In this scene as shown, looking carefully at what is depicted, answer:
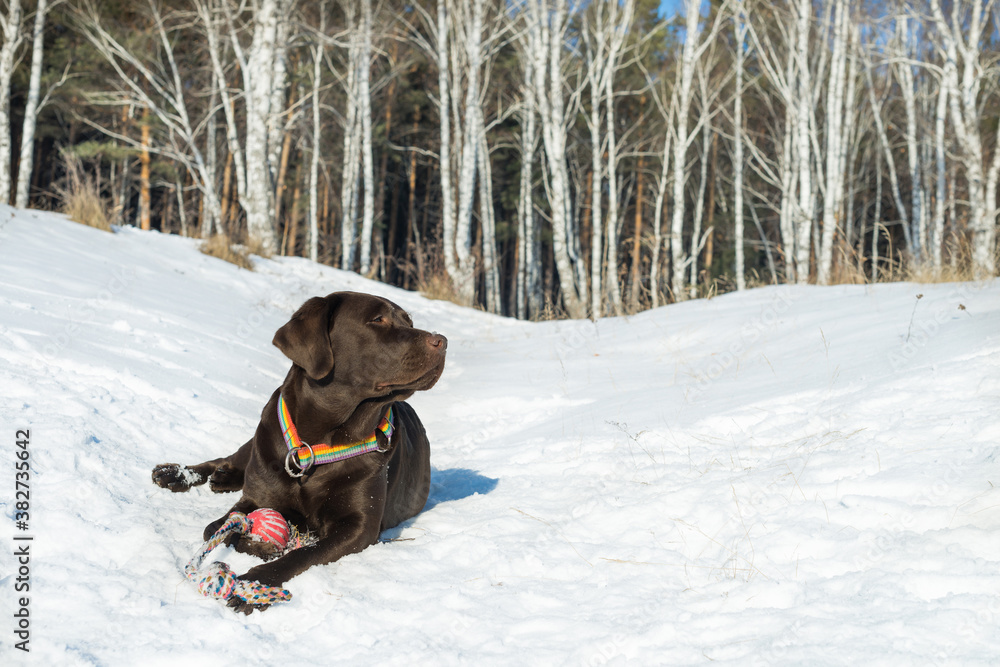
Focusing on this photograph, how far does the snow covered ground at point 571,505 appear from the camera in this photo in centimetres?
197

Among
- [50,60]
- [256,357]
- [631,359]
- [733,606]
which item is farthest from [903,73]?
[50,60]

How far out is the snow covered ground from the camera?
1968mm

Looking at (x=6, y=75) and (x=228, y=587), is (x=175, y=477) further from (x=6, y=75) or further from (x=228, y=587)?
(x=6, y=75)

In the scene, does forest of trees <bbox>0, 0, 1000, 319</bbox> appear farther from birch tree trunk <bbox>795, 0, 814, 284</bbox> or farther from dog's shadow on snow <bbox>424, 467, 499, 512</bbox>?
dog's shadow on snow <bbox>424, 467, 499, 512</bbox>

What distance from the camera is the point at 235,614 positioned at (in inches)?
83.6

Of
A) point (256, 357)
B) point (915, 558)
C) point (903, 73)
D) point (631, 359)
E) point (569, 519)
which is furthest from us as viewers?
point (903, 73)

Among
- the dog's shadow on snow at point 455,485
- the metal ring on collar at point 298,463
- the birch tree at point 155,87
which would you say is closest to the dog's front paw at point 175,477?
the metal ring on collar at point 298,463

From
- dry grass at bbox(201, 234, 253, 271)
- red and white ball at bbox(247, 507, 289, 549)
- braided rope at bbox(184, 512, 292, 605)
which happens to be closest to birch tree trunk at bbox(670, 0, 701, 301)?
dry grass at bbox(201, 234, 253, 271)

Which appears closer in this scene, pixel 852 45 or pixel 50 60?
pixel 852 45

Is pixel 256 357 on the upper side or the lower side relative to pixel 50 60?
lower

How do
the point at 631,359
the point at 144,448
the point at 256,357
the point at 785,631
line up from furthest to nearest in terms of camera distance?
the point at 631,359, the point at 256,357, the point at 144,448, the point at 785,631

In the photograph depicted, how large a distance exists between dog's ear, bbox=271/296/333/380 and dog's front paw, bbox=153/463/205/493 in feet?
2.89

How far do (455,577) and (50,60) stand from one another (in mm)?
23965

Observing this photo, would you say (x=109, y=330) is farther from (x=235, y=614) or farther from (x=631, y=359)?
(x=631, y=359)
